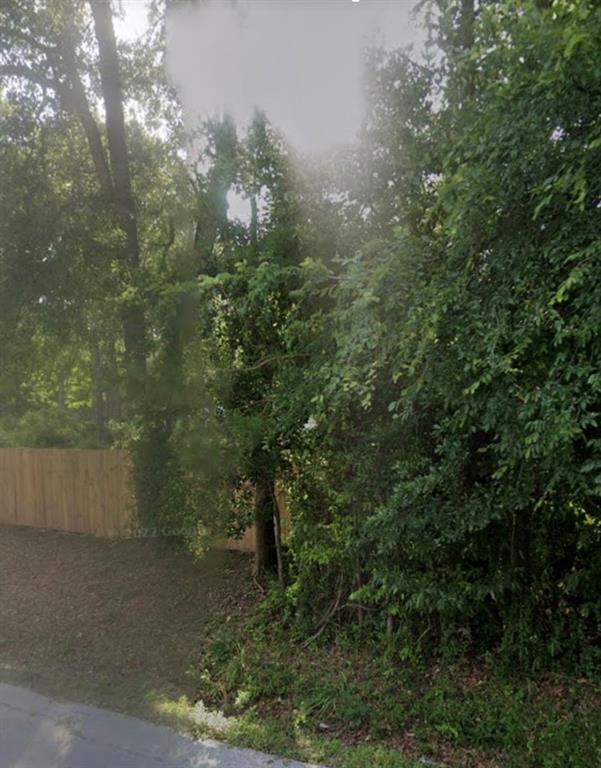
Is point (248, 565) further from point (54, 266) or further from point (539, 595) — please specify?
point (54, 266)

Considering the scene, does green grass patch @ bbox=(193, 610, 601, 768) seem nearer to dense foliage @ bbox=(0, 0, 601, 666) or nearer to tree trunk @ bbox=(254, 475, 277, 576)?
dense foliage @ bbox=(0, 0, 601, 666)

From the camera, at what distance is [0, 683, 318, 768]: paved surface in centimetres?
412

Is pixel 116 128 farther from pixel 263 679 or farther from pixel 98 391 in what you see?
pixel 263 679

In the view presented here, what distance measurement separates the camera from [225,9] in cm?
675

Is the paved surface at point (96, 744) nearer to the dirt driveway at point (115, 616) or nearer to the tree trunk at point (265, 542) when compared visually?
the dirt driveway at point (115, 616)

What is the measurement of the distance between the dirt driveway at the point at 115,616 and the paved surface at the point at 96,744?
0.97 feet

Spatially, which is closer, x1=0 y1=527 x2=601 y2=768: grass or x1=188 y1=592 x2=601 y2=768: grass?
x1=188 y1=592 x2=601 y2=768: grass

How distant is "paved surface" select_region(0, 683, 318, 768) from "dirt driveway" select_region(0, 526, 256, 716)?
0.30 m

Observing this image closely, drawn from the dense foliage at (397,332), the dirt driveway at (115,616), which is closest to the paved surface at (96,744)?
the dirt driveway at (115,616)

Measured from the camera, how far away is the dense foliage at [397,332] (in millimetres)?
3338

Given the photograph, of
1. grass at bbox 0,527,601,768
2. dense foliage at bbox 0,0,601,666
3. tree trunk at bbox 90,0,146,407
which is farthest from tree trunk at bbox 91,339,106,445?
grass at bbox 0,527,601,768

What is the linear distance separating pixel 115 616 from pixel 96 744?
2728 millimetres

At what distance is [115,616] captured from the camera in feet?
23.2

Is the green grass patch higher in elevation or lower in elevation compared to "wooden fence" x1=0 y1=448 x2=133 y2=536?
lower
